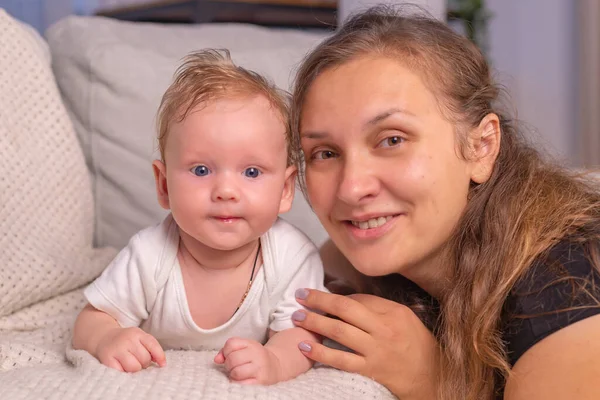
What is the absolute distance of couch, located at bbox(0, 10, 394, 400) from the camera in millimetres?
1019

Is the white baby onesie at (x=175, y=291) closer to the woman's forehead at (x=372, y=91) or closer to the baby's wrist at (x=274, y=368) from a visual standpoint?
the baby's wrist at (x=274, y=368)

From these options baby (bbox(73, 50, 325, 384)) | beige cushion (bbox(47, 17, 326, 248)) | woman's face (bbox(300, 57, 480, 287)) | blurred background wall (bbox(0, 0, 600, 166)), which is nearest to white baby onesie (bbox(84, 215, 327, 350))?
baby (bbox(73, 50, 325, 384))

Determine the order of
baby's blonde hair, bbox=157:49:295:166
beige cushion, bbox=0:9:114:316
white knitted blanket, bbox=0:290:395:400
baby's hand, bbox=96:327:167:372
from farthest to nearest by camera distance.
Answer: beige cushion, bbox=0:9:114:316 < baby's blonde hair, bbox=157:49:295:166 < baby's hand, bbox=96:327:167:372 < white knitted blanket, bbox=0:290:395:400

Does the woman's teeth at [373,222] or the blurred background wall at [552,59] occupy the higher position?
the woman's teeth at [373,222]

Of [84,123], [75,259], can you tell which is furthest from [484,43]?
[75,259]

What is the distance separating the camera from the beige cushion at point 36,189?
1372 mm

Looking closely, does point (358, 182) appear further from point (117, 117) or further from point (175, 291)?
point (117, 117)

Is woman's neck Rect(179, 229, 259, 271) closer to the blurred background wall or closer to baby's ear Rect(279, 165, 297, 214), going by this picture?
baby's ear Rect(279, 165, 297, 214)

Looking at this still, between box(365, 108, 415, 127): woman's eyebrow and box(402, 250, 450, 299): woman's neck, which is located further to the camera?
box(402, 250, 450, 299): woman's neck

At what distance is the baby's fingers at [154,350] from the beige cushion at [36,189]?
39cm

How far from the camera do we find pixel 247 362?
3.38 ft

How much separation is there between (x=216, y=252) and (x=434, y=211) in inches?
14.6

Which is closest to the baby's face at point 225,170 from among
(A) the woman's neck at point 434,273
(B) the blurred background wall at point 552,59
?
(A) the woman's neck at point 434,273

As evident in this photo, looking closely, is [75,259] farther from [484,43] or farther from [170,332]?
[484,43]
